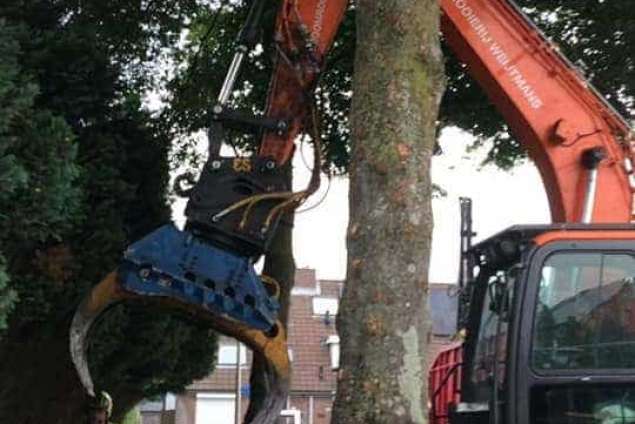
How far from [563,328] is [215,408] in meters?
38.0

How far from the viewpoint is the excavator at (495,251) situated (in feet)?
19.6

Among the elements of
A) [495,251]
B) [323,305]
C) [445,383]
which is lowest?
[445,383]

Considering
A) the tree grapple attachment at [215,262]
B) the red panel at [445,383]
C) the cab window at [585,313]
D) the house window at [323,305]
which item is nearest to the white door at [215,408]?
the house window at [323,305]

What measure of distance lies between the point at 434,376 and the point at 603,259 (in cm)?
243

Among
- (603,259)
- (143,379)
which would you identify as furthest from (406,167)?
(143,379)

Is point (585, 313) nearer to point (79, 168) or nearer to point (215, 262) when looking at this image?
point (215, 262)

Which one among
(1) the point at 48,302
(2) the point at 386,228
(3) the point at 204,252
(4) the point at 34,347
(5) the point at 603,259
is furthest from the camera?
(4) the point at 34,347

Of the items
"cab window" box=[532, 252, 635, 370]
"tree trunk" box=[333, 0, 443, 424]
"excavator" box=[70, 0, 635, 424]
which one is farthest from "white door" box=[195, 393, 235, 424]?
"tree trunk" box=[333, 0, 443, 424]

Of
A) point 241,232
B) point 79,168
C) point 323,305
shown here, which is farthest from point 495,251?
point 323,305

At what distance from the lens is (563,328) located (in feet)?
19.8

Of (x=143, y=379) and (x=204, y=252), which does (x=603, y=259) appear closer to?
(x=204, y=252)

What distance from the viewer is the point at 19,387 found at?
10961mm

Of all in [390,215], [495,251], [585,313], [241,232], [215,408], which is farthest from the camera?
[215,408]

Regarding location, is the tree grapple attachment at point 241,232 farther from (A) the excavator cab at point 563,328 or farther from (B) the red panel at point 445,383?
(A) the excavator cab at point 563,328
